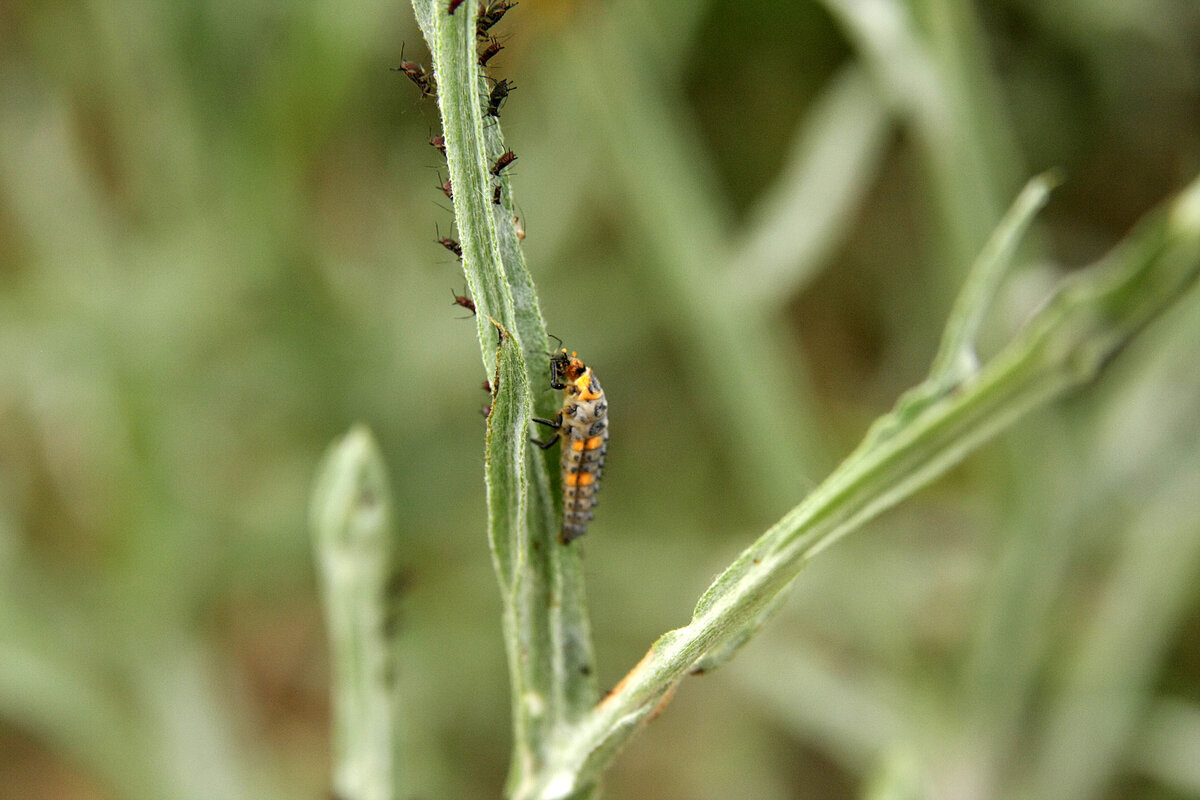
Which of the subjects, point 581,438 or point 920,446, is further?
Result: point 581,438

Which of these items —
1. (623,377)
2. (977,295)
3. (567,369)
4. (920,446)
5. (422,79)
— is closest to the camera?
(920,446)

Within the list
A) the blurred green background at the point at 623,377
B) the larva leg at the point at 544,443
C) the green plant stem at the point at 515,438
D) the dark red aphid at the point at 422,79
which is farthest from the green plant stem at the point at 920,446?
the blurred green background at the point at 623,377

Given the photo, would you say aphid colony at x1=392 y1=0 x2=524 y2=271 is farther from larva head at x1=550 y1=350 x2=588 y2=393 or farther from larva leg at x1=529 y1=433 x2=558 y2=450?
larva head at x1=550 y1=350 x2=588 y2=393

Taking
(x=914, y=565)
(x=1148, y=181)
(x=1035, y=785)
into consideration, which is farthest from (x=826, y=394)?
(x=1035, y=785)

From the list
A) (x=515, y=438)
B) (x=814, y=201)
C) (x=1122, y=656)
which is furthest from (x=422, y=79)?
Result: (x=1122, y=656)

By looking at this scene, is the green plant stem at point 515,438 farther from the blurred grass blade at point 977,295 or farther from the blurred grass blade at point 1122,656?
the blurred grass blade at point 1122,656

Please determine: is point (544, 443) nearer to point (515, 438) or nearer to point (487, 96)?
point (515, 438)

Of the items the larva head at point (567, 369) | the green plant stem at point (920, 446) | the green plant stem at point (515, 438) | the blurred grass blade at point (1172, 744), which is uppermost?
the larva head at point (567, 369)
